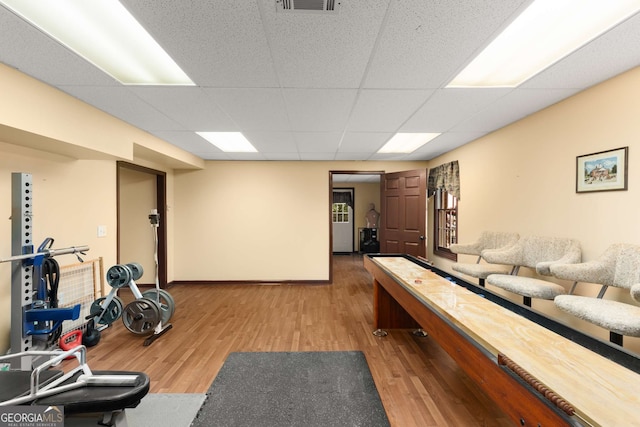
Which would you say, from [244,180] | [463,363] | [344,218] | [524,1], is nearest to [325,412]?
[463,363]

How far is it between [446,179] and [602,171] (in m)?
2.45

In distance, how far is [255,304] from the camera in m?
4.11

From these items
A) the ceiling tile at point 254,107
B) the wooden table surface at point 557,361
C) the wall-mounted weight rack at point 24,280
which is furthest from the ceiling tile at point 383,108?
the wall-mounted weight rack at point 24,280

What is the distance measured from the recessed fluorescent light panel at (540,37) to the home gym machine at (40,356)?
3040 mm

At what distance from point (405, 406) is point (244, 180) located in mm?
4469

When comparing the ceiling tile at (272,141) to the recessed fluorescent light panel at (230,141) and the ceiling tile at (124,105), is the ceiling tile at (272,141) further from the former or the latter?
the ceiling tile at (124,105)

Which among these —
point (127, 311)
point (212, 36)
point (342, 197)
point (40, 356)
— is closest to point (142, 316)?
point (127, 311)

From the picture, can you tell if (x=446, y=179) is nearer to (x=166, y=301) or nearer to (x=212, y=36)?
(x=212, y=36)

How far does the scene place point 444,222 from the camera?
5.21 metres

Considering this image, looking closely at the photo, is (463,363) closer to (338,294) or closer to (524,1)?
(524,1)

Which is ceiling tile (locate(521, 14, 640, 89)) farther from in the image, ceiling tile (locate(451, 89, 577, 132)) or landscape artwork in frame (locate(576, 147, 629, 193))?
landscape artwork in frame (locate(576, 147, 629, 193))

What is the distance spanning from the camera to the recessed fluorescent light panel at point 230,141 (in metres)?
3.64

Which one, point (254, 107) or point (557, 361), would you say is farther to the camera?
point (254, 107)

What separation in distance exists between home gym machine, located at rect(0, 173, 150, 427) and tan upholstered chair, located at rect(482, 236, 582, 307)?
9.99ft
